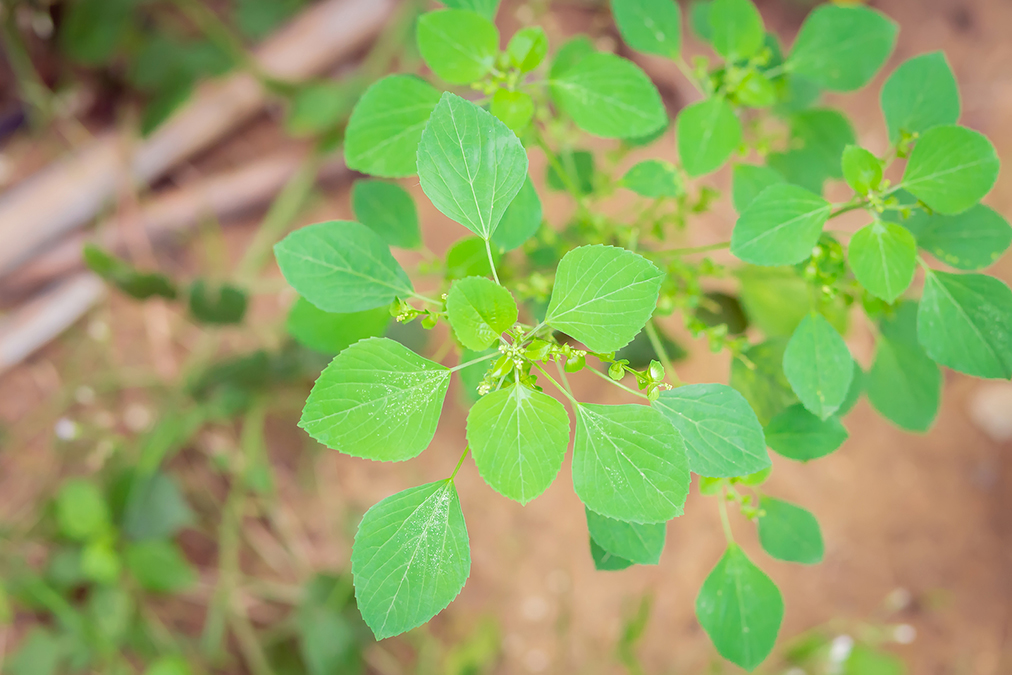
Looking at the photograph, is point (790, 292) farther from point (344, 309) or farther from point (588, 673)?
point (588, 673)

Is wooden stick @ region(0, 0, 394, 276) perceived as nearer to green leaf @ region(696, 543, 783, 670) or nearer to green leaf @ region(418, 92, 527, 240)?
green leaf @ region(418, 92, 527, 240)

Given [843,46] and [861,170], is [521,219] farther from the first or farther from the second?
[843,46]

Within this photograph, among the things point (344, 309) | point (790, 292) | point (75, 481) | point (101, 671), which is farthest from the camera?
point (101, 671)

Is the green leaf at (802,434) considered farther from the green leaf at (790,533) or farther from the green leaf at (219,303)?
the green leaf at (219,303)

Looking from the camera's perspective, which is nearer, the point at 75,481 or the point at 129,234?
the point at 75,481

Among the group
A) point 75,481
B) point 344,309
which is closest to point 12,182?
point 75,481

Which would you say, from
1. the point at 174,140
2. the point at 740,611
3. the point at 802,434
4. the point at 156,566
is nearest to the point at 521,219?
the point at 802,434
